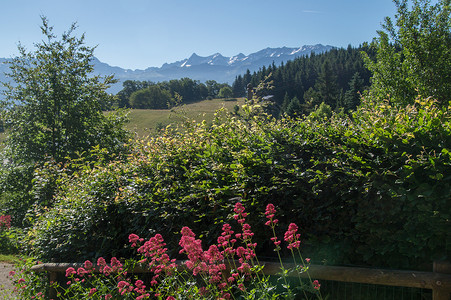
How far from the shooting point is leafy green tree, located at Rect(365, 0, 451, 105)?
12.0 meters

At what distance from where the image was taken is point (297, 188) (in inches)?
127

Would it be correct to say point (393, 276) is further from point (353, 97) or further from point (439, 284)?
point (353, 97)

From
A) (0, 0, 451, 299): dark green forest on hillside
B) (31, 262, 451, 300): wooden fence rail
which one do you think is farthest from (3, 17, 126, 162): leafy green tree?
(31, 262, 451, 300): wooden fence rail

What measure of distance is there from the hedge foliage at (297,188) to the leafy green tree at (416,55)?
374 inches

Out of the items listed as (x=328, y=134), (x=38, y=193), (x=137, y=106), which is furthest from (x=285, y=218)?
(x=137, y=106)

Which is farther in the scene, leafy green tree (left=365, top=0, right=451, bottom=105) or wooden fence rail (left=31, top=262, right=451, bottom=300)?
leafy green tree (left=365, top=0, right=451, bottom=105)

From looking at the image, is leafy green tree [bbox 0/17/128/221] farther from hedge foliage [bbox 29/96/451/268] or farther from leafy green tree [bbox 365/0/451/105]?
leafy green tree [bbox 365/0/451/105]

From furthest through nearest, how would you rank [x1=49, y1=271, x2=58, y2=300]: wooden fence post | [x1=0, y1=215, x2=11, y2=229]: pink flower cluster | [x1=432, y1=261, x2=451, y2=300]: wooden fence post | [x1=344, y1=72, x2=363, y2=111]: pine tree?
[x1=344, y1=72, x2=363, y2=111]: pine tree → [x1=0, y1=215, x2=11, y2=229]: pink flower cluster → [x1=49, y1=271, x2=58, y2=300]: wooden fence post → [x1=432, y1=261, x2=451, y2=300]: wooden fence post

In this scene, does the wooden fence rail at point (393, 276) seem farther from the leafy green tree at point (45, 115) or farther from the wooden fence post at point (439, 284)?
the leafy green tree at point (45, 115)

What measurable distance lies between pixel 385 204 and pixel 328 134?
1.00 meters

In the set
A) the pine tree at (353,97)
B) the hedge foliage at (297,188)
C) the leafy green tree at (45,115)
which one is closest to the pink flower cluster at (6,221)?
the leafy green tree at (45,115)

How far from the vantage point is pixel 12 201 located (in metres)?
11.0

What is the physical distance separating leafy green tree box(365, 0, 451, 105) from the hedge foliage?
950 centimetres

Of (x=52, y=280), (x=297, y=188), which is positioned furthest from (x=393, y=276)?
(x=52, y=280)
